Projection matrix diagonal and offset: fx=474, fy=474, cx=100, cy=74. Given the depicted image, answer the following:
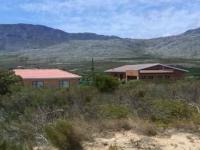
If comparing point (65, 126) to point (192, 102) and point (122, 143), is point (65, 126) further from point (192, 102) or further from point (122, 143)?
point (192, 102)

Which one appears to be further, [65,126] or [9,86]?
[9,86]

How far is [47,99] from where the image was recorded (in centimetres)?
2519

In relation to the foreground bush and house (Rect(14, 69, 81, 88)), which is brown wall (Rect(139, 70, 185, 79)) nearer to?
house (Rect(14, 69, 81, 88))

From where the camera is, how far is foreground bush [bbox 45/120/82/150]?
35.2 ft

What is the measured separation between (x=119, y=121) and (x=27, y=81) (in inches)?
1877

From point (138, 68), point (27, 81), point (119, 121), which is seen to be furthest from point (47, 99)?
point (138, 68)

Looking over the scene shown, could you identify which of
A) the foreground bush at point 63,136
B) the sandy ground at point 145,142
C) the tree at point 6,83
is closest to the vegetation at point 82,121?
the foreground bush at point 63,136

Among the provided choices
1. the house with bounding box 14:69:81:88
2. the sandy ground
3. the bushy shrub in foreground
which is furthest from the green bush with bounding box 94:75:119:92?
the sandy ground

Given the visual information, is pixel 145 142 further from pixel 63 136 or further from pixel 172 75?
pixel 172 75

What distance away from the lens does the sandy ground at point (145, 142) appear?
37.6 feet

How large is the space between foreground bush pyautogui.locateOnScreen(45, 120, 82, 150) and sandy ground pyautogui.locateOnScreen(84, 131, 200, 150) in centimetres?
32

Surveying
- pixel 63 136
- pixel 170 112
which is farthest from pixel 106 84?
pixel 63 136

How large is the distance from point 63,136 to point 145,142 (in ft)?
7.68

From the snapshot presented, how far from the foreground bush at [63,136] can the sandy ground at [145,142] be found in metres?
0.32
